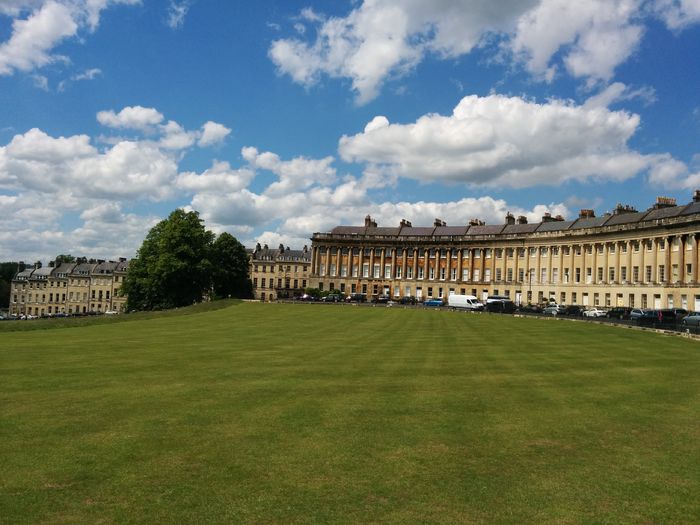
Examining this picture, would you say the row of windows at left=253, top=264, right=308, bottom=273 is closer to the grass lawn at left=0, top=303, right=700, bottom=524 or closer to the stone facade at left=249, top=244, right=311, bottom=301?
the stone facade at left=249, top=244, right=311, bottom=301

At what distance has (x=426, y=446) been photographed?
1125cm

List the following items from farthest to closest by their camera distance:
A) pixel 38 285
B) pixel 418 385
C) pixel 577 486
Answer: pixel 38 285 → pixel 418 385 → pixel 577 486

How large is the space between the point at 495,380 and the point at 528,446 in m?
7.25

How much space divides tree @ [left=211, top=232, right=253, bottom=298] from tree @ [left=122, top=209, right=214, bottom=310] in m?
8.64

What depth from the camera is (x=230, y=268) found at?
103812 millimetres

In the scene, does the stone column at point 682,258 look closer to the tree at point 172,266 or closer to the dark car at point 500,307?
the dark car at point 500,307

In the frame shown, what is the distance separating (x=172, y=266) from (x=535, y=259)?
6243 cm

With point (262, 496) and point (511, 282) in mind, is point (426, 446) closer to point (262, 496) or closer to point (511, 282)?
point (262, 496)

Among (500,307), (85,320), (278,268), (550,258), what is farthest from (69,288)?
(500,307)

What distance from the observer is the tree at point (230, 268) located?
10125cm

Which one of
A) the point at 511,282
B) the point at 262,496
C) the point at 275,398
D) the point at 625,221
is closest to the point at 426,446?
the point at 262,496

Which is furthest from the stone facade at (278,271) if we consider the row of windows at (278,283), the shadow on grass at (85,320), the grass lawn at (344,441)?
the grass lawn at (344,441)

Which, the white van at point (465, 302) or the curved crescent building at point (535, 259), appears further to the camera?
the white van at point (465, 302)

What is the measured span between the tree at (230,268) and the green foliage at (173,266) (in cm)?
367
